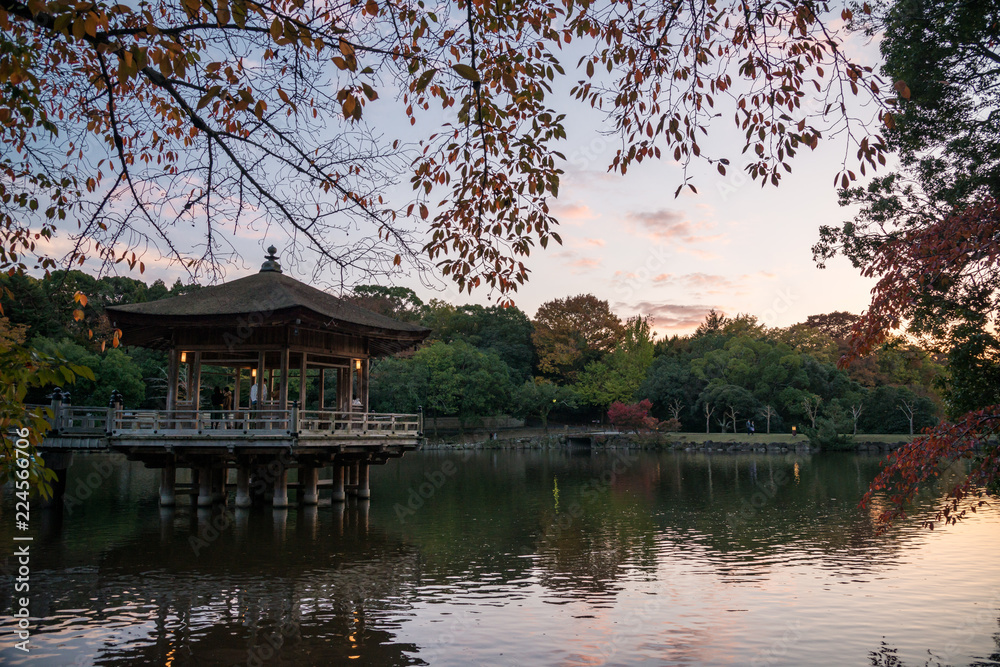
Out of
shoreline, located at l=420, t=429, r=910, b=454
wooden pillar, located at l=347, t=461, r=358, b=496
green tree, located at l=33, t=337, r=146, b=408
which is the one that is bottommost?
shoreline, located at l=420, t=429, r=910, b=454

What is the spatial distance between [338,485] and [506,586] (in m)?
10.4

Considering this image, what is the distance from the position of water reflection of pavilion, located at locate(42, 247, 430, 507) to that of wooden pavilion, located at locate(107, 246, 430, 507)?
0.03 meters

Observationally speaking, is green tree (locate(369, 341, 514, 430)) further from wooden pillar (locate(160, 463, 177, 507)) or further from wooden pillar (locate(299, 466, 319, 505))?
wooden pillar (locate(160, 463, 177, 507))

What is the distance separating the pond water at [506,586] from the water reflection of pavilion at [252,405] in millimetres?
1337

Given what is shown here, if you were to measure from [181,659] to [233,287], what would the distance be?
1276cm

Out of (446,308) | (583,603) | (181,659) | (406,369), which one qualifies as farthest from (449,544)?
(446,308)

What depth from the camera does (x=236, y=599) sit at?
9.42 m

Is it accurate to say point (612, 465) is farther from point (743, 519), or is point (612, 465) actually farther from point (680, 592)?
point (680, 592)

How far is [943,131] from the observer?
12.7 m

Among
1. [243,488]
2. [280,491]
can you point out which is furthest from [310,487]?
[243,488]

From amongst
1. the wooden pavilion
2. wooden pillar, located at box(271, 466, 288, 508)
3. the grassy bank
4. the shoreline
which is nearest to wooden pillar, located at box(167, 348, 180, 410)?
the wooden pavilion

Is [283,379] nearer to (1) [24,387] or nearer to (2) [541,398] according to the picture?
(1) [24,387]

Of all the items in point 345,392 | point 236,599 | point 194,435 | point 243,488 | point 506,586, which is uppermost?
point 345,392

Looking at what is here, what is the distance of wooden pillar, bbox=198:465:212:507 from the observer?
17.7 metres
